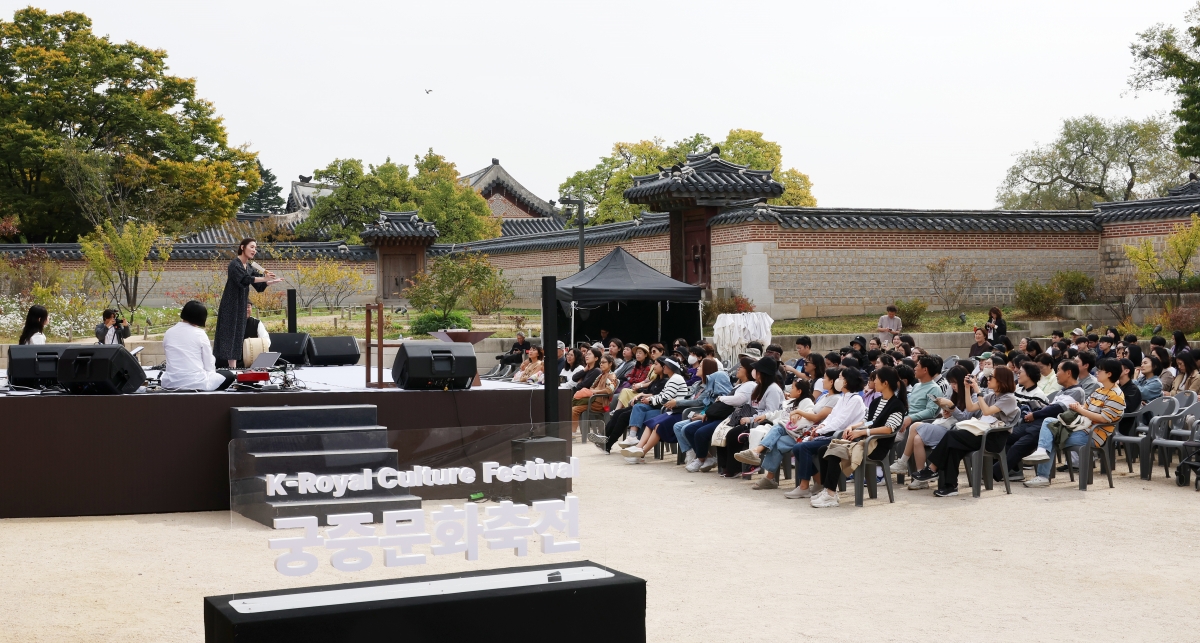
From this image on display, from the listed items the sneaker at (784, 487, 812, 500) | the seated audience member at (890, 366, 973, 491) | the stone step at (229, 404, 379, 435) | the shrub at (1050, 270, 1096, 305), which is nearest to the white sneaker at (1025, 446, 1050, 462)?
the seated audience member at (890, 366, 973, 491)

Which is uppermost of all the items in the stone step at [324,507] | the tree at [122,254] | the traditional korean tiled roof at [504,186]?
the traditional korean tiled roof at [504,186]

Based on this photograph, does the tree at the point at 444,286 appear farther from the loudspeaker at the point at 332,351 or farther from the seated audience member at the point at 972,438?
the seated audience member at the point at 972,438

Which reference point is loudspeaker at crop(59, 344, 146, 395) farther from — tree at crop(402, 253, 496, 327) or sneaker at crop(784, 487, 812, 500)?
tree at crop(402, 253, 496, 327)

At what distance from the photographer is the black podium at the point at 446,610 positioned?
10.9 feet

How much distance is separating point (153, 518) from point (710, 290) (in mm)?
14367

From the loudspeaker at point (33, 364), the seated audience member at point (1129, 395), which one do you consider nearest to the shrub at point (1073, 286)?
the seated audience member at point (1129, 395)

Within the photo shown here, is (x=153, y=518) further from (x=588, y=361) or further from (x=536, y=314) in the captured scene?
(x=536, y=314)

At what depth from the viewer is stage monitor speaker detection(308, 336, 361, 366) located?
14.9 m

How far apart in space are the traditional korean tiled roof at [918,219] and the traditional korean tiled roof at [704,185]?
0.54 metres

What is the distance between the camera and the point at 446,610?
3.49 metres

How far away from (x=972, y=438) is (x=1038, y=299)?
1263cm

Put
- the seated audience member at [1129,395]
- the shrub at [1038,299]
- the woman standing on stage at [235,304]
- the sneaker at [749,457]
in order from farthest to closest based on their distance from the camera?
the shrub at [1038,299]
the woman standing on stage at [235,304]
the seated audience member at [1129,395]
the sneaker at [749,457]

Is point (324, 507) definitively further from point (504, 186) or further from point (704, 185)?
point (504, 186)

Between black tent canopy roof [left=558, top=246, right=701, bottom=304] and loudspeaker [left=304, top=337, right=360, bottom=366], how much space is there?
10.9 feet
